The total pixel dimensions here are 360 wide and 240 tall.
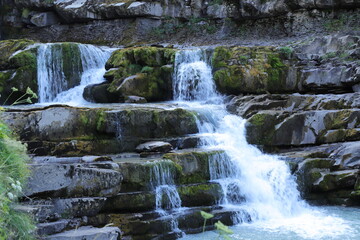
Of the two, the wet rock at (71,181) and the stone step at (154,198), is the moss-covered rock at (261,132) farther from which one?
the wet rock at (71,181)

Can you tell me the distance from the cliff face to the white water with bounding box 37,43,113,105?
5822 millimetres

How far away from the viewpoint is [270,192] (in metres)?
9.80

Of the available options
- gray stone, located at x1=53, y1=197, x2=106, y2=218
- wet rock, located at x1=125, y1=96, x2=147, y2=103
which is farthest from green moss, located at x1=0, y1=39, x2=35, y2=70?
gray stone, located at x1=53, y1=197, x2=106, y2=218

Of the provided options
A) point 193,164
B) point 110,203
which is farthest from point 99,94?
point 110,203

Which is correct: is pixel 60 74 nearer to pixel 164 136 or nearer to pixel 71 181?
pixel 164 136

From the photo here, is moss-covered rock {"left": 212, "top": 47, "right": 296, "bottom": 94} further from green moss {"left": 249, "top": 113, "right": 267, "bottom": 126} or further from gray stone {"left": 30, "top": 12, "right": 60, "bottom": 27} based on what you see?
gray stone {"left": 30, "top": 12, "right": 60, "bottom": 27}

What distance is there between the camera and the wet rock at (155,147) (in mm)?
9953

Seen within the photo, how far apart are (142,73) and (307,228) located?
321 inches

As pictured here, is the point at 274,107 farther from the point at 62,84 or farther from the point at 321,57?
the point at 62,84

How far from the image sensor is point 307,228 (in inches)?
327

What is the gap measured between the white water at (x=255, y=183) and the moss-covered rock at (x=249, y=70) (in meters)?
2.44

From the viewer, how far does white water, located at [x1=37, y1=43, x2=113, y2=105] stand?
49.0ft

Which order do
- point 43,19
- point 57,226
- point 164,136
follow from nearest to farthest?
point 57,226 → point 164,136 → point 43,19

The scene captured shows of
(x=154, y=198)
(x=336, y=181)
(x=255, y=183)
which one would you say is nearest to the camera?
(x=154, y=198)
